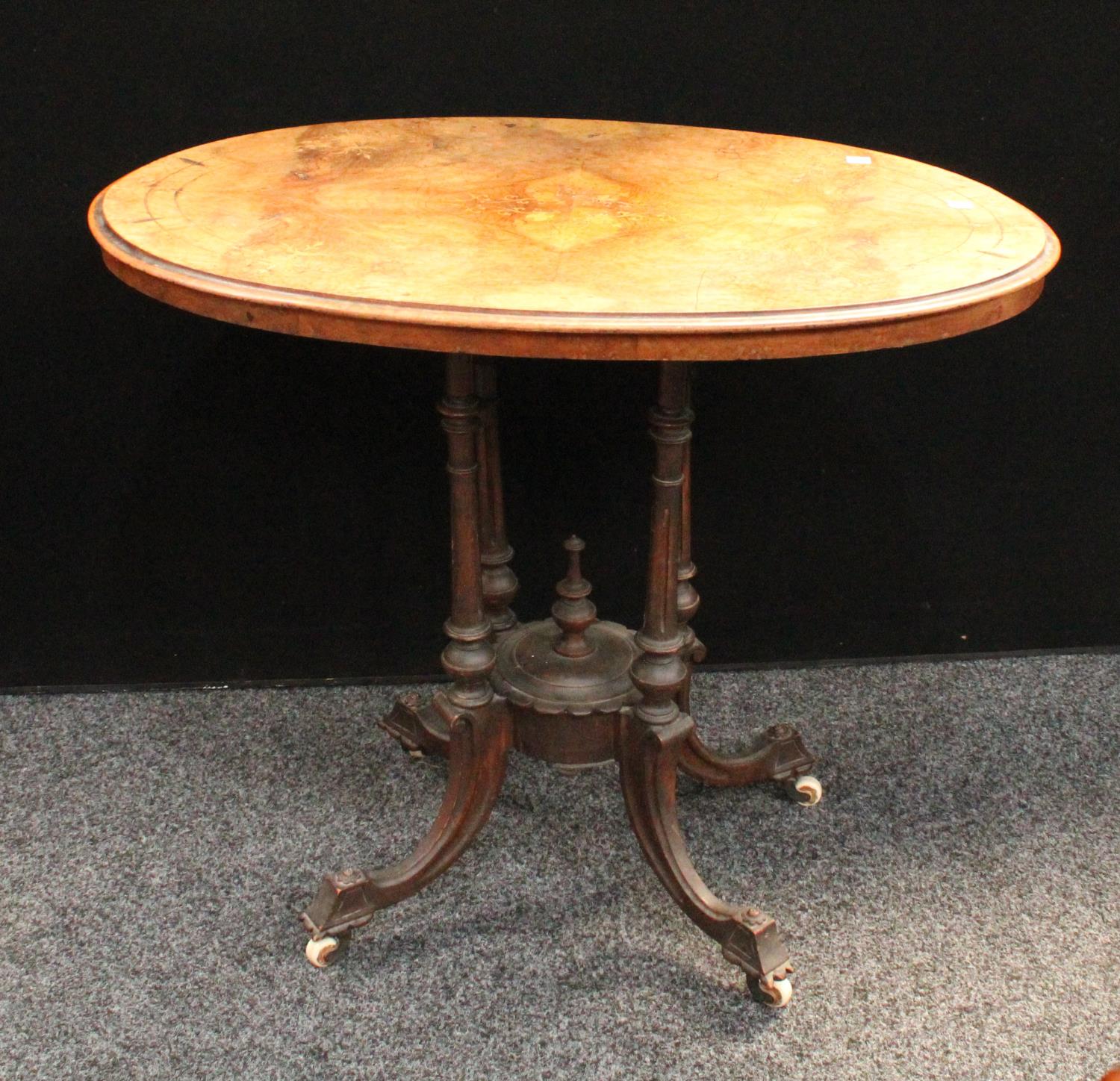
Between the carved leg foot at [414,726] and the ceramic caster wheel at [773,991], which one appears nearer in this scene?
the ceramic caster wheel at [773,991]

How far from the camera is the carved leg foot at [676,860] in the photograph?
198 centimetres

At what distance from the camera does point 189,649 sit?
9.13 ft

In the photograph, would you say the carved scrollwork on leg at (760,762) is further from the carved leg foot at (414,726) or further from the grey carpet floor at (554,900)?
the carved leg foot at (414,726)

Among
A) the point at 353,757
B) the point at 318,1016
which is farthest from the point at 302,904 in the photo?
the point at 353,757

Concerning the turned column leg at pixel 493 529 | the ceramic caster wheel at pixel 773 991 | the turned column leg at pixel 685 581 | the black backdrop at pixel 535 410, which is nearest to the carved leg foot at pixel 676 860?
the ceramic caster wheel at pixel 773 991

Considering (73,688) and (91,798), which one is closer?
(91,798)

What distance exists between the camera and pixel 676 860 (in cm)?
210

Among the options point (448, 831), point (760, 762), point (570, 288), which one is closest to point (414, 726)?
point (448, 831)

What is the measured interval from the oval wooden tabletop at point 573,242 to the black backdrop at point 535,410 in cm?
27

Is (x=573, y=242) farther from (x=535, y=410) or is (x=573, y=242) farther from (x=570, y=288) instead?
(x=535, y=410)

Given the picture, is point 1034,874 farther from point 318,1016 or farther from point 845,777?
point 318,1016

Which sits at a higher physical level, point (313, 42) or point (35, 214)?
point (313, 42)

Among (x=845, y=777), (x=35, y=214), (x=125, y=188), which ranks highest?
(x=125, y=188)

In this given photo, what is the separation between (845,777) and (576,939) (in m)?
0.70
